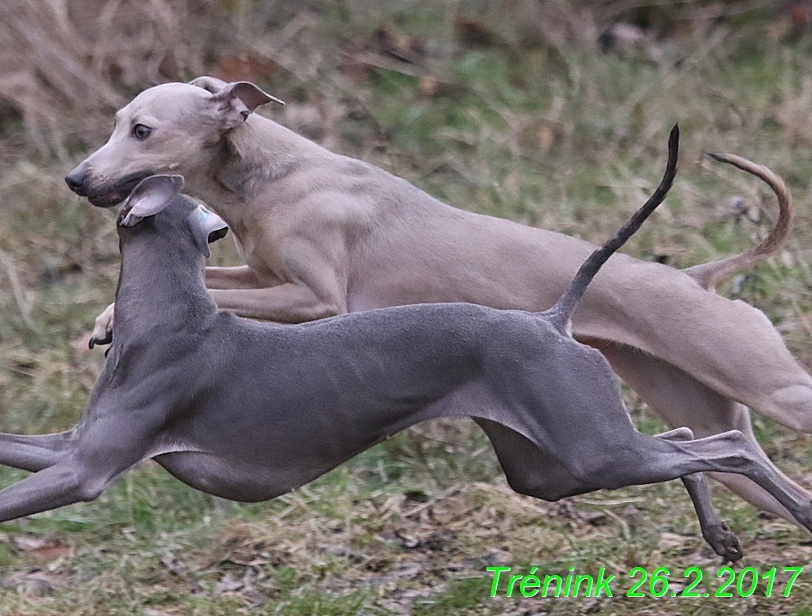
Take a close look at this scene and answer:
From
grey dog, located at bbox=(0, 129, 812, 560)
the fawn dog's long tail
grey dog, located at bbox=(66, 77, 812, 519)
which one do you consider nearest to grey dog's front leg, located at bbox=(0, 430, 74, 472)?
grey dog, located at bbox=(0, 129, 812, 560)

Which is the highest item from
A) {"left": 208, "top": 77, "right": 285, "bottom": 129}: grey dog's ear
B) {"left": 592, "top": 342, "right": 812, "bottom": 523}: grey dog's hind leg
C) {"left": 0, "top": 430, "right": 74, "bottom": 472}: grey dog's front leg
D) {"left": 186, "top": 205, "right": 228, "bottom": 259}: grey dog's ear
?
{"left": 208, "top": 77, "right": 285, "bottom": 129}: grey dog's ear

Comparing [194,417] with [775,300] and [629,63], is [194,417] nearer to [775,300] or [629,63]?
[775,300]

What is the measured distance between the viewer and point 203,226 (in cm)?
382

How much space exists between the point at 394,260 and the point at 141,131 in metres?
0.89

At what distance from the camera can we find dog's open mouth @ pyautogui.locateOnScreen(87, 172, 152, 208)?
4465 mm

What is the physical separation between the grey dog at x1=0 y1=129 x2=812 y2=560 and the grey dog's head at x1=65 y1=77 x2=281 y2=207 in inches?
28.4

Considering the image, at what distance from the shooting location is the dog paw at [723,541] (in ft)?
14.6

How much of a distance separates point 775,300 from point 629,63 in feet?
10.9

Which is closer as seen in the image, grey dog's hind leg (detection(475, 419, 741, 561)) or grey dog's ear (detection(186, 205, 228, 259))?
grey dog's ear (detection(186, 205, 228, 259))

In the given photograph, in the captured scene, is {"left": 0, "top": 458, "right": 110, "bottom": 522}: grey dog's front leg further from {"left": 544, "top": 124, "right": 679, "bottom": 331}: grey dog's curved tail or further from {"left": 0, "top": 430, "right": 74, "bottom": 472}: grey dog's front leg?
{"left": 544, "top": 124, "right": 679, "bottom": 331}: grey dog's curved tail

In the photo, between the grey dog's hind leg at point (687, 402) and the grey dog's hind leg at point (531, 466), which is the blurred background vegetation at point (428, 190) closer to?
the grey dog's hind leg at point (687, 402)

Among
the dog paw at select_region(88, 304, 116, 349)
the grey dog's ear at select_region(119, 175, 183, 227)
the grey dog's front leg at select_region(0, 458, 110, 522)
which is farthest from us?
the dog paw at select_region(88, 304, 116, 349)

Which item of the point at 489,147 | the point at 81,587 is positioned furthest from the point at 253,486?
the point at 489,147

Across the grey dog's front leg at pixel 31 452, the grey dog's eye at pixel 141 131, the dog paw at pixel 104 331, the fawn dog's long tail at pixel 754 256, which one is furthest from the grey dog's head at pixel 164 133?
the fawn dog's long tail at pixel 754 256
